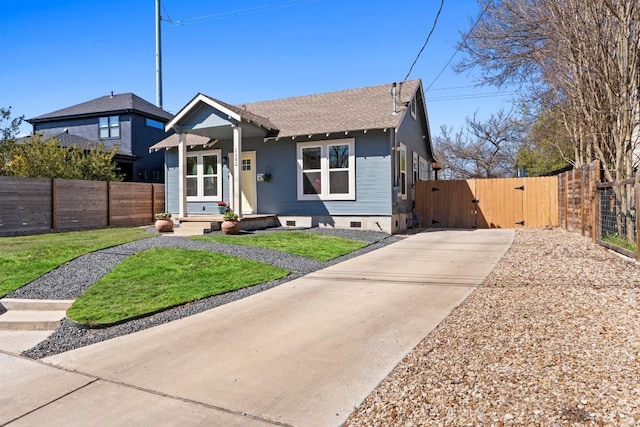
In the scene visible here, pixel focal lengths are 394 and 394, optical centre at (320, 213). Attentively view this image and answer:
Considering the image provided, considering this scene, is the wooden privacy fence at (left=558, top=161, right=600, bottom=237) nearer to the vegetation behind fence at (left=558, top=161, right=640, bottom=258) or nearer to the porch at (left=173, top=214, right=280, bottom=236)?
the vegetation behind fence at (left=558, top=161, right=640, bottom=258)

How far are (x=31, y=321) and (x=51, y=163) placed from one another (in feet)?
43.6

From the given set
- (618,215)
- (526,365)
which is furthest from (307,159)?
(526,365)

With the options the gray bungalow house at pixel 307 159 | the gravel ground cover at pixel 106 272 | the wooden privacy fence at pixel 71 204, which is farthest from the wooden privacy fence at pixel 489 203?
the wooden privacy fence at pixel 71 204

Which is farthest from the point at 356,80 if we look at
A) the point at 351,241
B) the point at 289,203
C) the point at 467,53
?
the point at 351,241

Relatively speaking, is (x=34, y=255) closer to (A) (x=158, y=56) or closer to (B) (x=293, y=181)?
(B) (x=293, y=181)

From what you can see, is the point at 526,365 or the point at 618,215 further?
the point at 618,215

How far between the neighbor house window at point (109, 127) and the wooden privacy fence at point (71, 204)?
9568mm

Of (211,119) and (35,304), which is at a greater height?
(211,119)

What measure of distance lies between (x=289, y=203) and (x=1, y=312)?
9.14 metres

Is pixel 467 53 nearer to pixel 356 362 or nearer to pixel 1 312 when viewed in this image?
pixel 356 362

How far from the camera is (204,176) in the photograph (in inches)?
593

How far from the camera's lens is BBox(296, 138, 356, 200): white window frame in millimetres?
12695

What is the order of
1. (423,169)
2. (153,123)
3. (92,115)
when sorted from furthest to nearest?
(153,123), (92,115), (423,169)

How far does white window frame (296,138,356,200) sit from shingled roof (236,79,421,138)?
0.47 m
